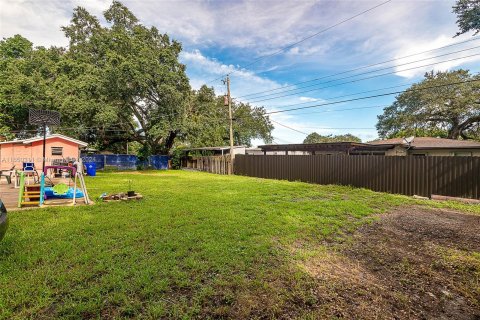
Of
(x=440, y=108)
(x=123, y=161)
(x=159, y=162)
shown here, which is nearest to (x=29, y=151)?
(x=123, y=161)

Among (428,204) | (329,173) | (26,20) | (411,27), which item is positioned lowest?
(428,204)

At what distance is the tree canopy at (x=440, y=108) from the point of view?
69.5 ft

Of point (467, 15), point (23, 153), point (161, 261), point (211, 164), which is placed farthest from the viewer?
point (211, 164)

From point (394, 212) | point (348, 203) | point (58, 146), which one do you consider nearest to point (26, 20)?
point (58, 146)

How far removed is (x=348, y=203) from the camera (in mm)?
6699

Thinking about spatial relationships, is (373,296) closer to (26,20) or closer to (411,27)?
(411,27)

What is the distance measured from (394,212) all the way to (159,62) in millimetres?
19662

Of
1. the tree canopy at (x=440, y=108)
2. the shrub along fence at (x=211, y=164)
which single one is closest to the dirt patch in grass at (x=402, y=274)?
the shrub along fence at (x=211, y=164)

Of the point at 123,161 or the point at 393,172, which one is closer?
the point at 393,172

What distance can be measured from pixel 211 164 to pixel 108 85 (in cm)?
1045

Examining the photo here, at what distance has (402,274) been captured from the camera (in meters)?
2.83

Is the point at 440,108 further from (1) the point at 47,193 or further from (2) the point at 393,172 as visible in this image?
(1) the point at 47,193

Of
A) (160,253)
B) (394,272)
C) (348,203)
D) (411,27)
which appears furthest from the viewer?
(411,27)

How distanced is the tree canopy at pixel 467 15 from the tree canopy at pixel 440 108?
7782mm
